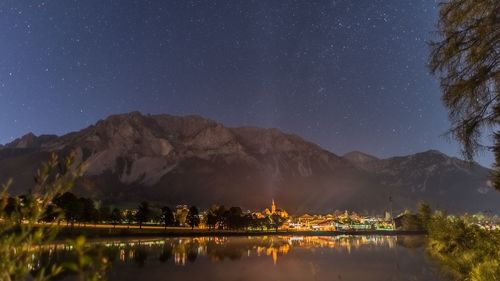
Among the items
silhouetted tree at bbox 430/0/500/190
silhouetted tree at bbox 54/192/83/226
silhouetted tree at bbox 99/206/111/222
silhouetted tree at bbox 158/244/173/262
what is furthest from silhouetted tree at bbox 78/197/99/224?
silhouetted tree at bbox 430/0/500/190

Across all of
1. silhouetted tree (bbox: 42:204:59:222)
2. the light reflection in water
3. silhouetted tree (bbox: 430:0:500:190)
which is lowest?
the light reflection in water

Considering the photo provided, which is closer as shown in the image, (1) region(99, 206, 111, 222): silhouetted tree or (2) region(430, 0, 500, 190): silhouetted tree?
(2) region(430, 0, 500, 190): silhouetted tree

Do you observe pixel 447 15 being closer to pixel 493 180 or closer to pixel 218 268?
pixel 493 180

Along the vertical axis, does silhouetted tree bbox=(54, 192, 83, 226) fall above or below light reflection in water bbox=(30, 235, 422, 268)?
above

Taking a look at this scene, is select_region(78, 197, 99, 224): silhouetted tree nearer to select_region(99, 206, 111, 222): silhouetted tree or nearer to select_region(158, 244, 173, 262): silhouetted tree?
select_region(99, 206, 111, 222): silhouetted tree

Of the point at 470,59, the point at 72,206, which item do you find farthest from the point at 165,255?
the point at 72,206

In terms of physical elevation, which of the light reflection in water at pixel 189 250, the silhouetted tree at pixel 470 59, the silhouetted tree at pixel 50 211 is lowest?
the light reflection in water at pixel 189 250

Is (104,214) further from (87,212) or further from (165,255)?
(165,255)

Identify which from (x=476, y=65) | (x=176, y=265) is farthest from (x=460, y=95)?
(x=176, y=265)

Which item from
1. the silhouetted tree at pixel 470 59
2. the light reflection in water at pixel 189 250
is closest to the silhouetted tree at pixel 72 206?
the light reflection in water at pixel 189 250

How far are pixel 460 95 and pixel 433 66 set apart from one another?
3.69ft

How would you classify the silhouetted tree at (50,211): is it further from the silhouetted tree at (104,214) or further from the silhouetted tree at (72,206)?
the silhouetted tree at (104,214)

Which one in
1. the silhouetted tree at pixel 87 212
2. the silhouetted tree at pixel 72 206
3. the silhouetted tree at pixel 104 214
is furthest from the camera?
the silhouetted tree at pixel 104 214

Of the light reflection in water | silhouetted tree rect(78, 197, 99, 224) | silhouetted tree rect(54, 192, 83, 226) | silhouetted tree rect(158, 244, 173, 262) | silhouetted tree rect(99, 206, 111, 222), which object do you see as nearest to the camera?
the light reflection in water
